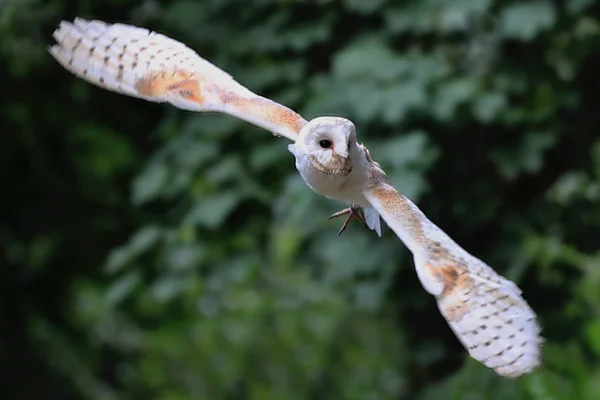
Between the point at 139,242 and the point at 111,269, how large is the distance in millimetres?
98

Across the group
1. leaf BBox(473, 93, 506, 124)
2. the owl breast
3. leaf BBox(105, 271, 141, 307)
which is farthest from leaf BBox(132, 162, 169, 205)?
the owl breast

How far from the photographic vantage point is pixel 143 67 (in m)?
0.93

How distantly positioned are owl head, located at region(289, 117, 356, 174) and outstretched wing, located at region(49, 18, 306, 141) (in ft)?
0.51

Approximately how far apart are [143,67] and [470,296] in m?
0.40

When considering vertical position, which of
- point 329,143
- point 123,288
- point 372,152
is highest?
point 123,288

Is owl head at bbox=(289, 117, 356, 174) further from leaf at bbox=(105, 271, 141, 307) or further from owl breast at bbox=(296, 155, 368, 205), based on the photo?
leaf at bbox=(105, 271, 141, 307)

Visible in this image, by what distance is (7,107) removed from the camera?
7.18ft

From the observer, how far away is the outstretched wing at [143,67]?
886 mm

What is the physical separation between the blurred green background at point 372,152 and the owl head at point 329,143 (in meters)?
0.90

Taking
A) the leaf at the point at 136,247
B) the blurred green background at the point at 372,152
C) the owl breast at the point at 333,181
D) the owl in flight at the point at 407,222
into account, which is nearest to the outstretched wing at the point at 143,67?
the owl in flight at the point at 407,222

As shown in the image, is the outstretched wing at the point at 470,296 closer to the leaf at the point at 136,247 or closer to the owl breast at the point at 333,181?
the owl breast at the point at 333,181

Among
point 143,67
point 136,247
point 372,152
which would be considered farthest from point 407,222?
point 136,247

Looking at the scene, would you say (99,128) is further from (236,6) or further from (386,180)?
(386,180)

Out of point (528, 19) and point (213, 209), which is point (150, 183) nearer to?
point (213, 209)
